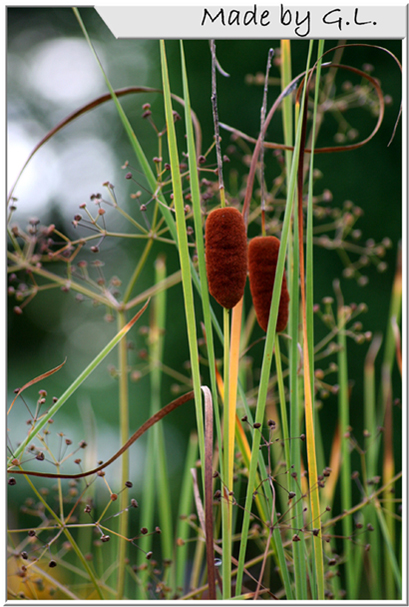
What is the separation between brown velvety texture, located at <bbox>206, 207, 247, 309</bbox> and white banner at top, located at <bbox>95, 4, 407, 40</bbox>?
0.62ft

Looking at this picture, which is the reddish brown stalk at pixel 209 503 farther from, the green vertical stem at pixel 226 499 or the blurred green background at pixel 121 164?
the blurred green background at pixel 121 164

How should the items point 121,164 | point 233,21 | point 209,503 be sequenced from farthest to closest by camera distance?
1. point 121,164
2. point 233,21
3. point 209,503

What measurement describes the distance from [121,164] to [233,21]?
1.56 m

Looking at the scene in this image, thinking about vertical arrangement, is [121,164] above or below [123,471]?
above

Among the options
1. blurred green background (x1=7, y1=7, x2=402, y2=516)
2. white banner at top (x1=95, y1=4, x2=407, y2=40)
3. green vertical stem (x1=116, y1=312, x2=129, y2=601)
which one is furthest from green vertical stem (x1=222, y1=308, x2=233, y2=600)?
blurred green background (x1=7, y1=7, x2=402, y2=516)

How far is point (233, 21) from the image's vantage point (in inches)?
15.7

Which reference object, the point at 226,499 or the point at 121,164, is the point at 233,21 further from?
the point at 121,164

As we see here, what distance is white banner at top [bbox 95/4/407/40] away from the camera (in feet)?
1.30

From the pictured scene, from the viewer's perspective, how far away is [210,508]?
0.28 m

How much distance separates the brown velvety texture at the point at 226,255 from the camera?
0.31 metres

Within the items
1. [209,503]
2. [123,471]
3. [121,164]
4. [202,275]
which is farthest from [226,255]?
[121,164]

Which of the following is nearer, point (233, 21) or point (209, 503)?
point (209, 503)

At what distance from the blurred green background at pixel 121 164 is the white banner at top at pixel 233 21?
967 millimetres
